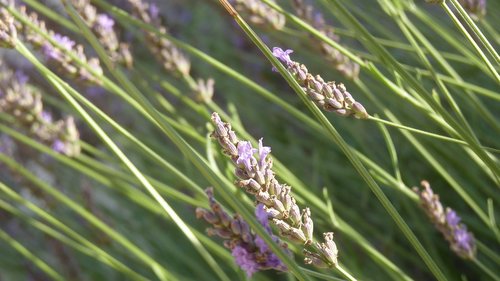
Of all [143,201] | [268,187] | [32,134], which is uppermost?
[268,187]

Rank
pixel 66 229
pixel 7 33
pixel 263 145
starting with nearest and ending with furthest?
pixel 7 33 < pixel 66 229 < pixel 263 145

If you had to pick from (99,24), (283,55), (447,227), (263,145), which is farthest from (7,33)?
(263,145)

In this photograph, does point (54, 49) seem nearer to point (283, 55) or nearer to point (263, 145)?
point (283, 55)

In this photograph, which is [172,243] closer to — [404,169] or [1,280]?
[404,169]

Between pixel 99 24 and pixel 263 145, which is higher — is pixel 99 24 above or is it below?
above

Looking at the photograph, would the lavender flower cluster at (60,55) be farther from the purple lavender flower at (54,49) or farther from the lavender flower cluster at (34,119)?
the lavender flower cluster at (34,119)

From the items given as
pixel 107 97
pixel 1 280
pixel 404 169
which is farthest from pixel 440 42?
pixel 1 280

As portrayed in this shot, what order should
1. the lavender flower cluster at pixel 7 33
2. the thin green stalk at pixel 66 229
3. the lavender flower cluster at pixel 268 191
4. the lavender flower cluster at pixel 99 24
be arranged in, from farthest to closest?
the lavender flower cluster at pixel 99 24 → the thin green stalk at pixel 66 229 → the lavender flower cluster at pixel 7 33 → the lavender flower cluster at pixel 268 191

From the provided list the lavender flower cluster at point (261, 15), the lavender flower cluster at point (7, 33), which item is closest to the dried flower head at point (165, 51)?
the lavender flower cluster at point (261, 15)
